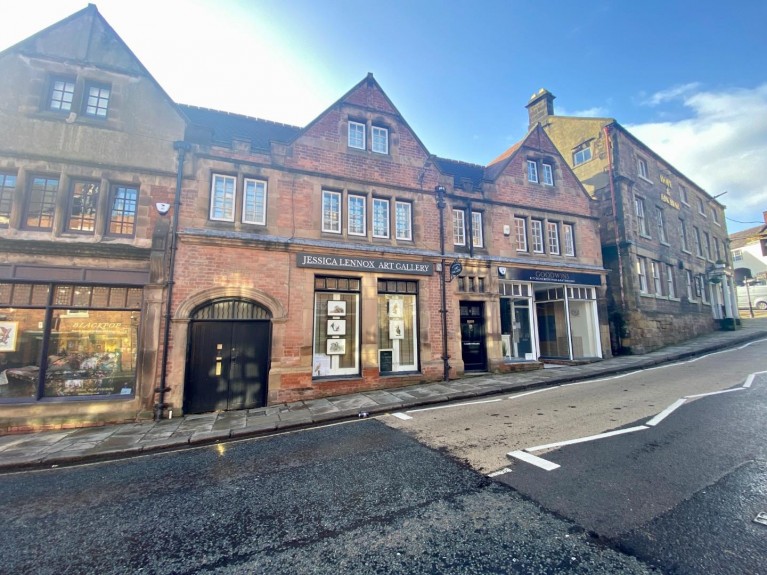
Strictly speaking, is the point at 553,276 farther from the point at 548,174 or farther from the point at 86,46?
the point at 86,46

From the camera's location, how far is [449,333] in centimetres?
1249

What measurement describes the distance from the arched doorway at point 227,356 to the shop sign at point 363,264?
83.6 inches

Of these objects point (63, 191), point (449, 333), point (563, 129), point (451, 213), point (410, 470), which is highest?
point (563, 129)

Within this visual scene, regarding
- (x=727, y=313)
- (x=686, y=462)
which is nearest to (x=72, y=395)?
(x=686, y=462)

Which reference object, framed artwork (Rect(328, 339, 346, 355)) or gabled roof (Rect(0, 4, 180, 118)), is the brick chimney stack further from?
gabled roof (Rect(0, 4, 180, 118))

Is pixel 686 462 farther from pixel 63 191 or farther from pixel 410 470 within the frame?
pixel 63 191

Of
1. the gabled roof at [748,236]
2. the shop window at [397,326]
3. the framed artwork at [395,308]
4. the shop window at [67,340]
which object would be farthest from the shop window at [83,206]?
the gabled roof at [748,236]

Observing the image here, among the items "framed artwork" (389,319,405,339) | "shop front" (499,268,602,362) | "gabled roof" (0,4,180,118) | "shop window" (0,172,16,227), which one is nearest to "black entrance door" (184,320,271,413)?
"framed artwork" (389,319,405,339)

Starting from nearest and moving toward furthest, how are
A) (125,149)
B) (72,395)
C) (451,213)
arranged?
1. (72,395)
2. (125,149)
3. (451,213)

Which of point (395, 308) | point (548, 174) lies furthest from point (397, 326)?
point (548, 174)

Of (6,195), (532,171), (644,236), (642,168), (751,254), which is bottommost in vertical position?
(6,195)

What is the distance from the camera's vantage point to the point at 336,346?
1109 cm

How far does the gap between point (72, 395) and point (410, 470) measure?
9388 millimetres

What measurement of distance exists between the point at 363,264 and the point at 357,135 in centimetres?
522
